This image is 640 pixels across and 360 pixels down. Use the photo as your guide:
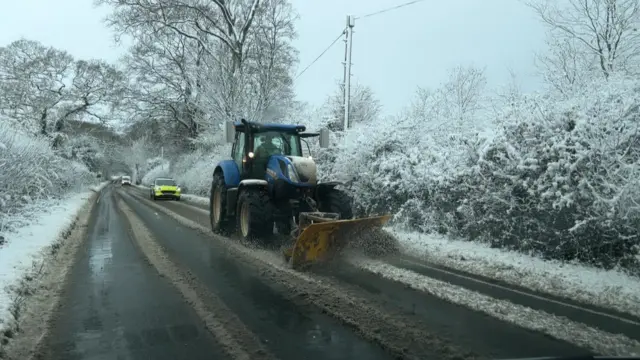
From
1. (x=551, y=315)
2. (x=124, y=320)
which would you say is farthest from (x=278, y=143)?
(x=551, y=315)

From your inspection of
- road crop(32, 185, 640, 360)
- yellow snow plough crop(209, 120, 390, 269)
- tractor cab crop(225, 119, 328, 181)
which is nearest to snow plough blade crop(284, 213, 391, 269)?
yellow snow plough crop(209, 120, 390, 269)

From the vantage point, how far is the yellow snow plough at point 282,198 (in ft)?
23.2

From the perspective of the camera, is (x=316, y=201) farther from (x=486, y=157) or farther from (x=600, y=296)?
(x=600, y=296)

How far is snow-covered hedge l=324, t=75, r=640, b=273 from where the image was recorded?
6.23 metres

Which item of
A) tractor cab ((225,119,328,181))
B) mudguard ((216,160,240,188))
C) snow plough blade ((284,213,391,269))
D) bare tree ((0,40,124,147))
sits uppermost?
bare tree ((0,40,124,147))

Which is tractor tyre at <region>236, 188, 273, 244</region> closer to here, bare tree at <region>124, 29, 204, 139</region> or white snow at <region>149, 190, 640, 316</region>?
white snow at <region>149, 190, 640, 316</region>

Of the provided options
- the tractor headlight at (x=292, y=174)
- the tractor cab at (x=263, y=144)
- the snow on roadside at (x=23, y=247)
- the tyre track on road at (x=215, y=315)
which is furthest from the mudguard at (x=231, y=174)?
the snow on roadside at (x=23, y=247)

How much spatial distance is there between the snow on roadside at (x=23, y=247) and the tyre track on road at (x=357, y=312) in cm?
279

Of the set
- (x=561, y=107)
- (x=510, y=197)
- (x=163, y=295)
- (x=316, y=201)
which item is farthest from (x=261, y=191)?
(x=561, y=107)

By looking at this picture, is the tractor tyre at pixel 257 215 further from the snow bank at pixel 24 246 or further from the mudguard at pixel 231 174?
the snow bank at pixel 24 246

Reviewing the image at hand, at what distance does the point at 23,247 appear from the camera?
8.02m

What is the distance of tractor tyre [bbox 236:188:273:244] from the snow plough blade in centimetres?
94

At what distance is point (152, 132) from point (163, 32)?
10.6 metres

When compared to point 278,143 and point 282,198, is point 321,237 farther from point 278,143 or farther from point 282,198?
point 278,143
